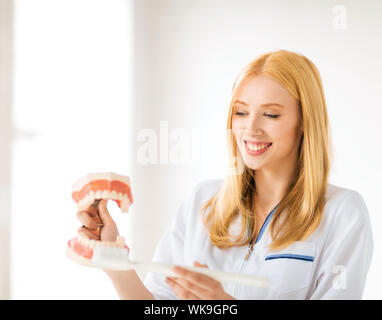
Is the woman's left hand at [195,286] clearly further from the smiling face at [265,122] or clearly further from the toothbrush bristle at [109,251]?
the smiling face at [265,122]

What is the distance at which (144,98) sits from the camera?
988mm

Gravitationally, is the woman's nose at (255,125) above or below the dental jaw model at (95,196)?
above

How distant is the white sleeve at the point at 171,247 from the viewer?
99 centimetres

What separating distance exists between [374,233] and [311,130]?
0.79ft

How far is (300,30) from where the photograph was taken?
919mm

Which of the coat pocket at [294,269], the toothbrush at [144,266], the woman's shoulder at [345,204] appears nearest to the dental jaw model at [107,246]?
the toothbrush at [144,266]

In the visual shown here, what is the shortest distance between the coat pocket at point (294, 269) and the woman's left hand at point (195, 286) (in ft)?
0.33

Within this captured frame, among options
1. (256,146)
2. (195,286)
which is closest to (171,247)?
(195,286)

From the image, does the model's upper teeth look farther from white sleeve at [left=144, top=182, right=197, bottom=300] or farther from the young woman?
white sleeve at [left=144, top=182, right=197, bottom=300]

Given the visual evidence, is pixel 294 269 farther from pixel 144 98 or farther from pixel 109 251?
pixel 144 98

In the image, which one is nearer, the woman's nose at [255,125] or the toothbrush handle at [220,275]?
the toothbrush handle at [220,275]

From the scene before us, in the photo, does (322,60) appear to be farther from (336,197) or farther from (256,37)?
(336,197)

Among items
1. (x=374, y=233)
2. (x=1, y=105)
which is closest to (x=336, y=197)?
(x=374, y=233)

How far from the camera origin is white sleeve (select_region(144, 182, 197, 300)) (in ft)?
3.25
